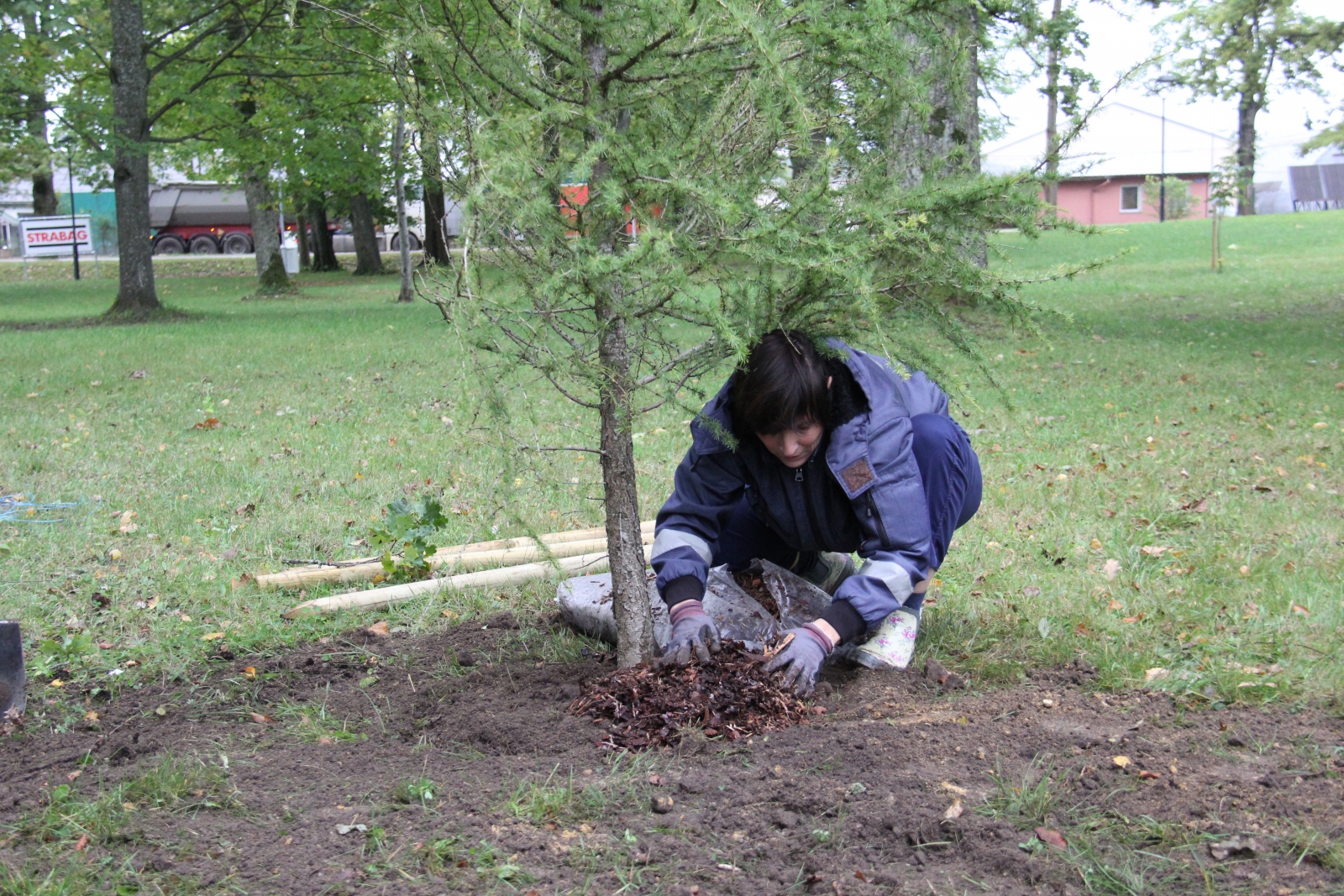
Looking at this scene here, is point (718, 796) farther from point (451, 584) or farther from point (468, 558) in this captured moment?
point (468, 558)

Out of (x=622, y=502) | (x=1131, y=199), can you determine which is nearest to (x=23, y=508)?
(x=622, y=502)

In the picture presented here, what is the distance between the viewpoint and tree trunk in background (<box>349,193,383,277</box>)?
26516 millimetres

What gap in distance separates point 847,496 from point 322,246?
27201 millimetres

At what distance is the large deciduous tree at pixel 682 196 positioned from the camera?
2736 millimetres

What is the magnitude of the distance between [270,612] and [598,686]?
1495 millimetres

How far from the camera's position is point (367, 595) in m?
4.07

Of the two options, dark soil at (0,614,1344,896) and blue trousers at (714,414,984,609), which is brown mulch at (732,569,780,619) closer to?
blue trousers at (714,414,984,609)

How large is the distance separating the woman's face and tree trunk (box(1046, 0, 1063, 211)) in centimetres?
85

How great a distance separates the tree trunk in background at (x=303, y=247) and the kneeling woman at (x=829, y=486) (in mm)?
27416

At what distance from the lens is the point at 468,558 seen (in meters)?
4.44

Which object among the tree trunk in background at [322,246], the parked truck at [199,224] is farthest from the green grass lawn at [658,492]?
the parked truck at [199,224]

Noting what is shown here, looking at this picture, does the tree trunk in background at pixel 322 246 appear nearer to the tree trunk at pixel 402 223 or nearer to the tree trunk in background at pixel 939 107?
the tree trunk at pixel 402 223

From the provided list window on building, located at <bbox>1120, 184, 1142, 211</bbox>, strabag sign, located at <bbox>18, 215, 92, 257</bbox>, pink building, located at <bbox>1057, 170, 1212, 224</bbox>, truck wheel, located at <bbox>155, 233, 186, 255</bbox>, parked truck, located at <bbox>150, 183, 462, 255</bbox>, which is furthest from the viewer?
window on building, located at <bbox>1120, 184, 1142, 211</bbox>

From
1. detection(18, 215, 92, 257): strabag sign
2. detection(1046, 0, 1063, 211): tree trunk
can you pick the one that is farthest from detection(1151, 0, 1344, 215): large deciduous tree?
detection(18, 215, 92, 257): strabag sign
